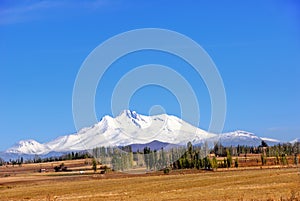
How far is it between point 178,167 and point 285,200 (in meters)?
143

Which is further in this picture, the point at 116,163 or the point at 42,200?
the point at 116,163

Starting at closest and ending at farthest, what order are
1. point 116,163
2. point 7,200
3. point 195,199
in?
point 195,199 < point 7,200 < point 116,163

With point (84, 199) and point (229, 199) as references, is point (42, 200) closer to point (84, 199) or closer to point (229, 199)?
point (84, 199)

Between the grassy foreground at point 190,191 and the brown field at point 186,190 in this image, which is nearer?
the grassy foreground at point 190,191

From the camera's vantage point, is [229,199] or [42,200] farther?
[42,200]

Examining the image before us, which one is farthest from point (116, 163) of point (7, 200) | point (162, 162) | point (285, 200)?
point (285, 200)

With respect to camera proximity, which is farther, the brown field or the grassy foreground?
the brown field

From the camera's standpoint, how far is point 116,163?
7687 inches

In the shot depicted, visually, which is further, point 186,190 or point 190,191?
point 186,190

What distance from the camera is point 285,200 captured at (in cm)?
3469

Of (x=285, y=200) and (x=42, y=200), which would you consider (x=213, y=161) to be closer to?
(x=42, y=200)

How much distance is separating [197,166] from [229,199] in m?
132

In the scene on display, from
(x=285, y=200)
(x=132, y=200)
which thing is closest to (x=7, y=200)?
(x=132, y=200)

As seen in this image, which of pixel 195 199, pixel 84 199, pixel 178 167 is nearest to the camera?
pixel 195 199
